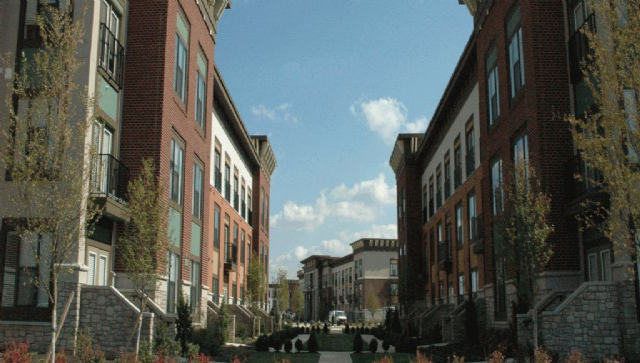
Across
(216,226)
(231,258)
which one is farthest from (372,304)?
(216,226)

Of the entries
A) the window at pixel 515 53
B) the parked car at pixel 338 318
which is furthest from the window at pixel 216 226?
the parked car at pixel 338 318

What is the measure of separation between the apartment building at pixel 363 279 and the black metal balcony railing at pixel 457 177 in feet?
160

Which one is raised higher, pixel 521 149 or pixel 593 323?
pixel 521 149

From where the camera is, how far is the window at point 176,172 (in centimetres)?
2352

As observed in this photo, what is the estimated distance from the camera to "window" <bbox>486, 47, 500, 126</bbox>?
2600 centimetres

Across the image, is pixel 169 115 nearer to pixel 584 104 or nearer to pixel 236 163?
pixel 584 104

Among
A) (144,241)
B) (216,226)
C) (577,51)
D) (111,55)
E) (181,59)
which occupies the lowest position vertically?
(144,241)

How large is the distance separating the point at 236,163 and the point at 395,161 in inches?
700

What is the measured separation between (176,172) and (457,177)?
54.9ft


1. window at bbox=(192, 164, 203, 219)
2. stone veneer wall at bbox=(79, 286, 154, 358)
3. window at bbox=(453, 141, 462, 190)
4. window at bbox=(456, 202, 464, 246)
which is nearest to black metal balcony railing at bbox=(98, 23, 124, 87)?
stone veneer wall at bbox=(79, 286, 154, 358)

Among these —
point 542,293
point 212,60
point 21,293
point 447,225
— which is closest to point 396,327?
point 447,225

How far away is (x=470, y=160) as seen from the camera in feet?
104

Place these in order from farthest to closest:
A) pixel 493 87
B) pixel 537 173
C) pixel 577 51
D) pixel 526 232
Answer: pixel 493 87 → pixel 537 173 → pixel 577 51 → pixel 526 232

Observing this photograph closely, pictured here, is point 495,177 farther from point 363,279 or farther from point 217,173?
point 363,279
